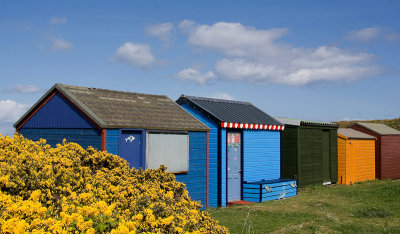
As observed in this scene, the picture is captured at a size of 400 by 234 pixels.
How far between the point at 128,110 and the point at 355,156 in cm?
1455

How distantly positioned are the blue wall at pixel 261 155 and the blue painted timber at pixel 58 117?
266 inches

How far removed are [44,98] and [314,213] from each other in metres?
9.30

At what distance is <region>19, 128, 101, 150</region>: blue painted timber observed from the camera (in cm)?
1209

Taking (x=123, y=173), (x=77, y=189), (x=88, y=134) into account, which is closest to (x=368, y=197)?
(x=88, y=134)

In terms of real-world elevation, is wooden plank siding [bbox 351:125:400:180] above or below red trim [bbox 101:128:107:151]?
below

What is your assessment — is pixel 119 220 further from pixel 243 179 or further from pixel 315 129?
pixel 315 129

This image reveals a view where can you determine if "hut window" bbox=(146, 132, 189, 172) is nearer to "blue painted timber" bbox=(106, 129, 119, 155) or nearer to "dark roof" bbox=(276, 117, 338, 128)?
"blue painted timber" bbox=(106, 129, 119, 155)

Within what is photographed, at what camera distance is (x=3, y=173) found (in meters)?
6.13

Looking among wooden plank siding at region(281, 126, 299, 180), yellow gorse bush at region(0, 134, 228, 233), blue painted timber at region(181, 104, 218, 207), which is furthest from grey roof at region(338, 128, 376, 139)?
yellow gorse bush at region(0, 134, 228, 233)

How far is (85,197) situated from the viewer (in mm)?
5387

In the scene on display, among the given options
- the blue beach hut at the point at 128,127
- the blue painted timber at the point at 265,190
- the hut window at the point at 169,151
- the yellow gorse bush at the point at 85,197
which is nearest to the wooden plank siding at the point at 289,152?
the blue painted timber at the point at 265,190

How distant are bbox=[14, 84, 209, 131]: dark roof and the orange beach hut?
10370mm

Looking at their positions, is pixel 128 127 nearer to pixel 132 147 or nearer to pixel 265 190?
pixel 132 147

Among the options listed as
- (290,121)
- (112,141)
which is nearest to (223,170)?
(112,141)
